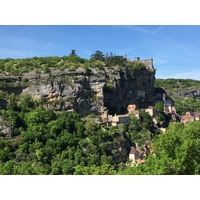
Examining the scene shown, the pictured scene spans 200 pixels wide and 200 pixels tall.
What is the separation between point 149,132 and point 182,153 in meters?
21.4

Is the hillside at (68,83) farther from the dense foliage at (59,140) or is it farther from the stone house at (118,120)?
the stone house at (118,120)

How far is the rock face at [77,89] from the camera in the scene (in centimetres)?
3256

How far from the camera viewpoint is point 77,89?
32906mm

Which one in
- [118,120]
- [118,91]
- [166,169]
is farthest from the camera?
[118,91]

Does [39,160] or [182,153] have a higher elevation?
[182,153]

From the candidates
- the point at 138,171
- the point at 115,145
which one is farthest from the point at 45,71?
the point at 138,171

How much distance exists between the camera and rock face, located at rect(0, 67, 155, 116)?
32562 millimetres

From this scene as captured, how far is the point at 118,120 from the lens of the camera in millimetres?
32250

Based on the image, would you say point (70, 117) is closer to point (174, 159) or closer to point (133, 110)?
point (133, 110)

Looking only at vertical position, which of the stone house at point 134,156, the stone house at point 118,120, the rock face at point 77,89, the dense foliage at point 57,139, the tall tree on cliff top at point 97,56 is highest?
the tall tree on cliff top at point 97,56

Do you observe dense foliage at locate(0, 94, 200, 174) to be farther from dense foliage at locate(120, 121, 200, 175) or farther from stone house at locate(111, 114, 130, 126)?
dense foliage at locate(120, 121, 200, 175)

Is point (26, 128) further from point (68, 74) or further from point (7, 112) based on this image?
point (68, 74)

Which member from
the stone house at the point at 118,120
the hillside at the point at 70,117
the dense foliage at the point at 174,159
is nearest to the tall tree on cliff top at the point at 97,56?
the hillside at the point at 70,117

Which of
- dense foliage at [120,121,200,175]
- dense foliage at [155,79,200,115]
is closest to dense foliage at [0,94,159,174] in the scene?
dense foliage at [120,121,200,175]
